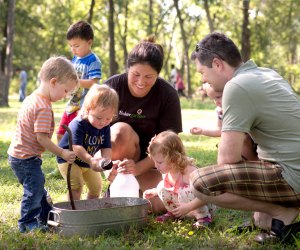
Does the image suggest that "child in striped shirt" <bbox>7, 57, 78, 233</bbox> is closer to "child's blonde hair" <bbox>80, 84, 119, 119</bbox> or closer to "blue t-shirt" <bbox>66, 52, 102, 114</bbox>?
"child's blonde hair" <bbox>80, 84, 119, 119</bbox>

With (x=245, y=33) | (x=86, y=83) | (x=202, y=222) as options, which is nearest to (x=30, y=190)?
(x=202, y=222)

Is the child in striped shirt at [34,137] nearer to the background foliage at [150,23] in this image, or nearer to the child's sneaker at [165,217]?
the child's sneaker at [165,217]

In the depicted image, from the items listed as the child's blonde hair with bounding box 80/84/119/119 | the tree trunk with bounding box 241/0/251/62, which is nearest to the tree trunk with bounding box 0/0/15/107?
the tree trunk with bounding box 241/0/251/62

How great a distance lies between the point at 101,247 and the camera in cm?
299

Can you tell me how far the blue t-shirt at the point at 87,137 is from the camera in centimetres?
376

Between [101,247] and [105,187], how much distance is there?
6.29 feet

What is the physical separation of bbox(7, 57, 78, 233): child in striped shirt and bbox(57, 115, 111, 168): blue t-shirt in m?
0.32

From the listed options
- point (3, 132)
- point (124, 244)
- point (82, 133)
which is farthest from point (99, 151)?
point (3, 132)

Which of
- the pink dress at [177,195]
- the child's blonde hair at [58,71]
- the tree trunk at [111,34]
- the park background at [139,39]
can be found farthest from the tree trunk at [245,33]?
the child's blonde hair at [58,71]

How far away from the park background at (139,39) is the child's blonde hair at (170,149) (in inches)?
15.9

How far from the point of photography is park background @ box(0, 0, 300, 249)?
10.5 ft

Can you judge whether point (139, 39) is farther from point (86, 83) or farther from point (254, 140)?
point (254, 140)

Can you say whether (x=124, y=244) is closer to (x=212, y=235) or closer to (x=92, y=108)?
(x=212, y=235)

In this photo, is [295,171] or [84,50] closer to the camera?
[295,171]
